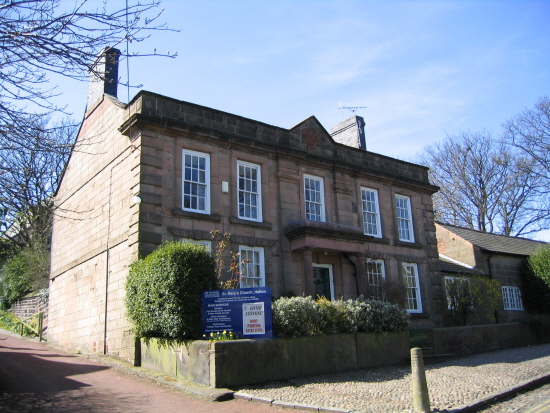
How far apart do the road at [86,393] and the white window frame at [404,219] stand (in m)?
12.6

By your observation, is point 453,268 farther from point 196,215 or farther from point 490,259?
point 196,215

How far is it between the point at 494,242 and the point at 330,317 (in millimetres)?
18272

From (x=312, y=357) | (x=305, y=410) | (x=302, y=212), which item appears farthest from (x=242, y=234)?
(x=305, y=410)

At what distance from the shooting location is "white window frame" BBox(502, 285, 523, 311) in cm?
2420

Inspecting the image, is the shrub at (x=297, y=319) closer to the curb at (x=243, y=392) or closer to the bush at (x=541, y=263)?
the curb at (x=243, y=392)

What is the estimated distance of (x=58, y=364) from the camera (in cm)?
1273

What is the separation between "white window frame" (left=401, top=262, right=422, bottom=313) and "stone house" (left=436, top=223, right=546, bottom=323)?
12.1 ft

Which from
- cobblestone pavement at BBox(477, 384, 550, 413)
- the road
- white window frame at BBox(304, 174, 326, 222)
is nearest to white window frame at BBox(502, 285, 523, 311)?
white window frame at BBox(304, 174, 326, 222)

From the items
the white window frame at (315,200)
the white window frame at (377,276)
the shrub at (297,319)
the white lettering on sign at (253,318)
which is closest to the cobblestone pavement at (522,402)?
the shrub at (297,319)

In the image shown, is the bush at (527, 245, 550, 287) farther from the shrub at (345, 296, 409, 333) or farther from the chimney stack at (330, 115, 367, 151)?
the shrub at (345, 296, 409, 333)

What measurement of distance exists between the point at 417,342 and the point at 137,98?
36.7ft

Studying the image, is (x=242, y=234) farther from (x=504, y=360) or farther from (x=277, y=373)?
(x=504, y=360)

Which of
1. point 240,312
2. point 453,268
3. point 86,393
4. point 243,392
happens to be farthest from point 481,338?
point 86,393

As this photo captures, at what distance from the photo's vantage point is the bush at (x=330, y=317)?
1098 cm
